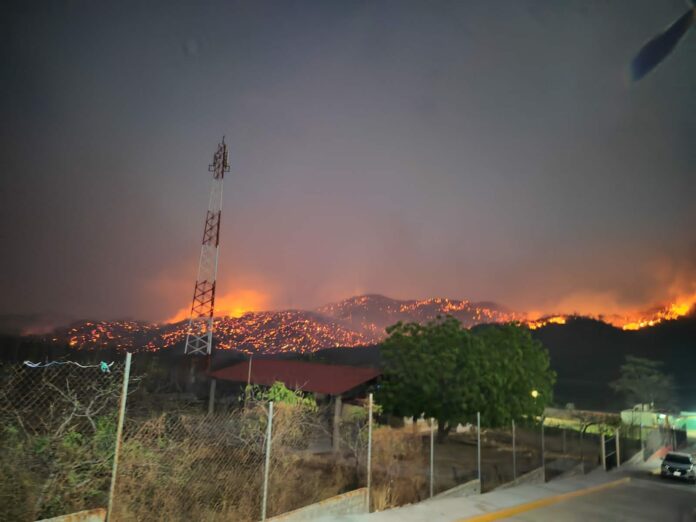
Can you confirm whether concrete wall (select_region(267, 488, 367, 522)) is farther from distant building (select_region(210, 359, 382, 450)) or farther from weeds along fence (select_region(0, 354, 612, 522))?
distant building (select_region(210, 359, 382, 450))

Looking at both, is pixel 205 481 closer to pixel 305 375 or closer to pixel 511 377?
pixel 511 377

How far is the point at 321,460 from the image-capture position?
15.5 metres

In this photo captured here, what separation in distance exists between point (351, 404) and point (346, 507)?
18.9 m

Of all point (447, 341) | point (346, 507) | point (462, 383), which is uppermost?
point (447, 341)

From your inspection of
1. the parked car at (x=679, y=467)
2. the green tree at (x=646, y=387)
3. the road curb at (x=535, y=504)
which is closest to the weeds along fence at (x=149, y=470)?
the road curb at (x=535, y=504)

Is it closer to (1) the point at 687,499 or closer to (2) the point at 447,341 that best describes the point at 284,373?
(2) the point at 447,341

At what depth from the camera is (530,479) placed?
50.0ft

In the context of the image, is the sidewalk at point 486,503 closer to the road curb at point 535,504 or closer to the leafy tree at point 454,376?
the road curb at point 535,504

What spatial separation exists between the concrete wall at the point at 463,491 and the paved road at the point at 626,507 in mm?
1506

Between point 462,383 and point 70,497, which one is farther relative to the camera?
point 462,383

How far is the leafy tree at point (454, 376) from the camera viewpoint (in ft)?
68.6

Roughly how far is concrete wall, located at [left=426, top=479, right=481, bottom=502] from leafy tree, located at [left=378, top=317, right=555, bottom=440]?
7.91 meters

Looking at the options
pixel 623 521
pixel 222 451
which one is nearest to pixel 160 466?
pixel 222 451

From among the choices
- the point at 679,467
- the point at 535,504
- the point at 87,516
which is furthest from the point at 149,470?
the point at 679,467
